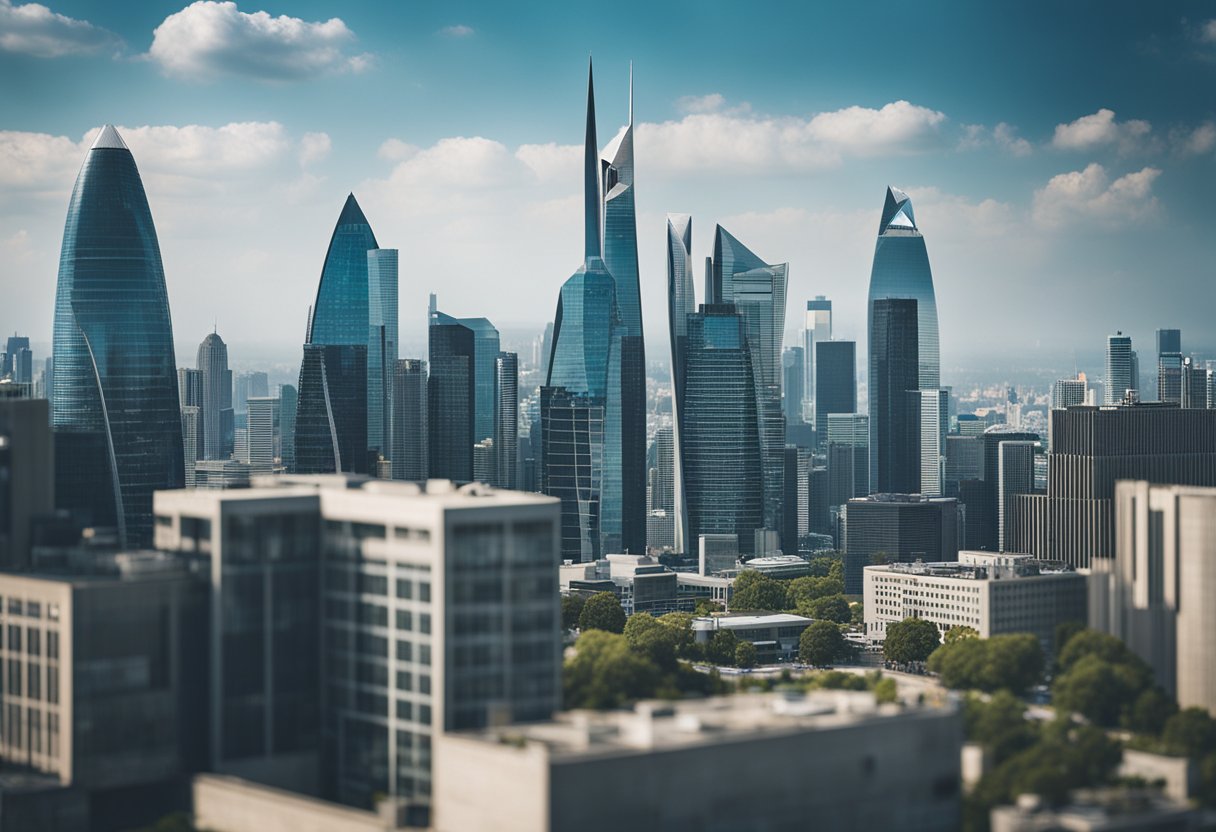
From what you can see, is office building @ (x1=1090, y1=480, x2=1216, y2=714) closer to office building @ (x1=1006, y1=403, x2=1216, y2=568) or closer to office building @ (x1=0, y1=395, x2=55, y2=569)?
office building @ (x1=1006, y1=403, x2=1216, y2=568)

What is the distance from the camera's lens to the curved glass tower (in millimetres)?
129250

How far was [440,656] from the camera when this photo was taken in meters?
56.0

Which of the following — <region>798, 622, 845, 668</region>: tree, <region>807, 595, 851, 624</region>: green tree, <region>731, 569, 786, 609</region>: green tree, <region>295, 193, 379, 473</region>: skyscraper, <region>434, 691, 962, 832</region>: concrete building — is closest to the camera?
<region>434, 691, 962, 832</region>: concrete building

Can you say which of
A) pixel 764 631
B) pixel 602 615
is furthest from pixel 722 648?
pixel 764 631

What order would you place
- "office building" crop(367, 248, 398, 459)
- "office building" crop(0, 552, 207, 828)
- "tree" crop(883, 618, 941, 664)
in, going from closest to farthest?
"office building" crop(0, 552, 207, 828)
"tree" crop(883, 618, 941, 664)
"office building" crop(367, 248, 398, 459)

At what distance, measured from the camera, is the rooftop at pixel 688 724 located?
49.1 m

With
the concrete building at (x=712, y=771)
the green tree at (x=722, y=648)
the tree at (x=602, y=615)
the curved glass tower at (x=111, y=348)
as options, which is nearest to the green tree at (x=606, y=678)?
the concrete building at (x=712, y=771)

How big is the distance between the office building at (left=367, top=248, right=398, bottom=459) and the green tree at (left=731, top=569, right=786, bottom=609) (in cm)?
4683

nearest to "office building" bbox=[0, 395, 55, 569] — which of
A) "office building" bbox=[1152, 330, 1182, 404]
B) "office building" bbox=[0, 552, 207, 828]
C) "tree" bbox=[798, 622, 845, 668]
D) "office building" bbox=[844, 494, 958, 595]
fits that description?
"office building" bbox=[0, 552, 207, 828]

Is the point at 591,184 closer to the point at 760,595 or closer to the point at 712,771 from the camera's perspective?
the point at 760,595

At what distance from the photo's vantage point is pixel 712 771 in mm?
48375

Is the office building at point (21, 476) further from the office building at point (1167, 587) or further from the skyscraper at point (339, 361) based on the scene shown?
the skyscraper at point (339, 361)

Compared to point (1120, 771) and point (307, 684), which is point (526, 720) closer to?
point (307, 684)

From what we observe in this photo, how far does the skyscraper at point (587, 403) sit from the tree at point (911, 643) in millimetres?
64181
